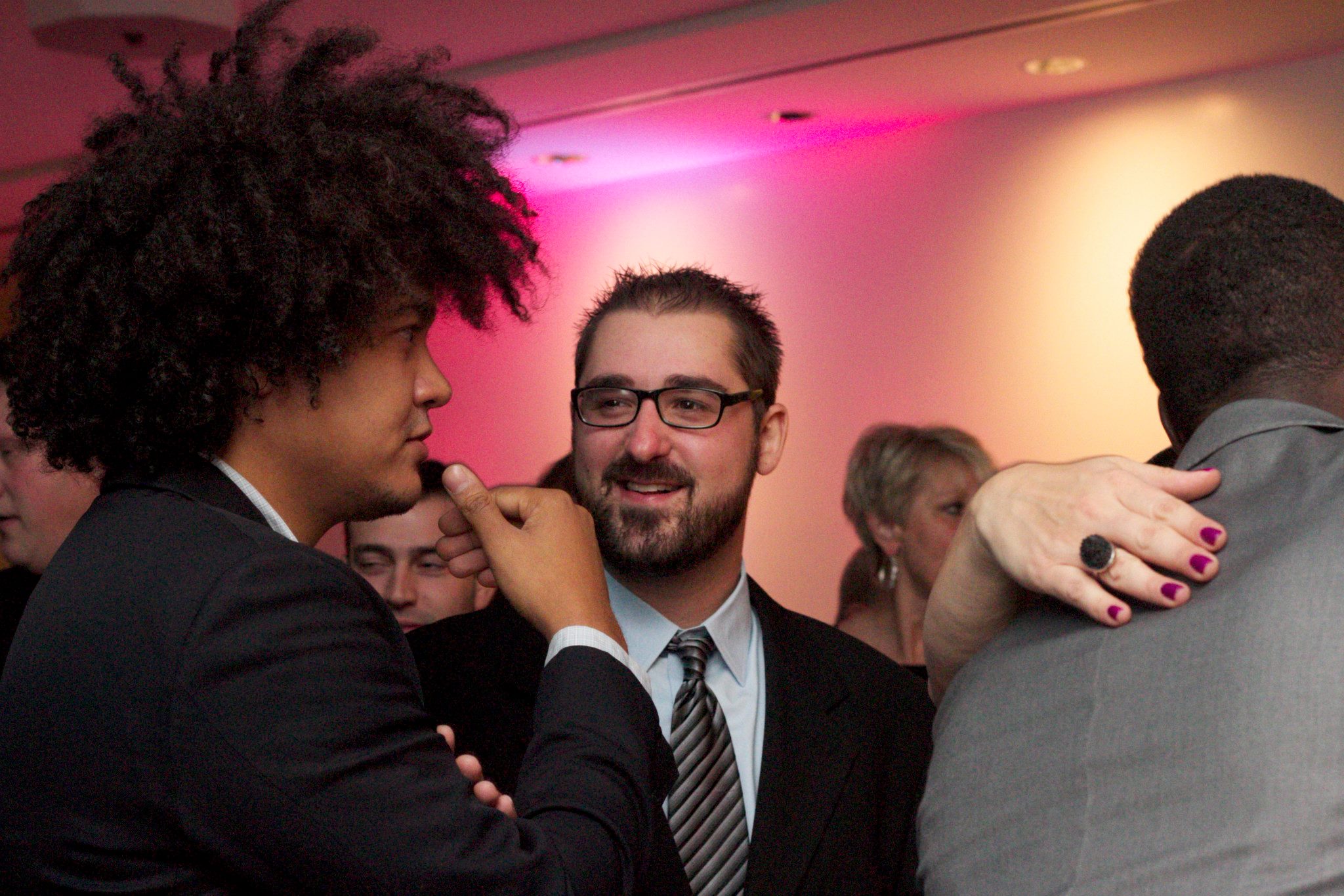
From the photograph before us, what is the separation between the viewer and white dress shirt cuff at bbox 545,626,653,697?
1371 mm

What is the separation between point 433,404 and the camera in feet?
4.93

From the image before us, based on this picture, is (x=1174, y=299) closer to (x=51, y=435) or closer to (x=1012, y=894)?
(x=1012, y=894)

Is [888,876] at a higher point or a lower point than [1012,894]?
lower

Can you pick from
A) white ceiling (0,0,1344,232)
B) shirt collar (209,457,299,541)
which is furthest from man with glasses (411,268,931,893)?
white ceiling (0,0,1344,232)

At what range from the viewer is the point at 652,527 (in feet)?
7.25

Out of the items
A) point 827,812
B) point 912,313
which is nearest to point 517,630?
point 827,812

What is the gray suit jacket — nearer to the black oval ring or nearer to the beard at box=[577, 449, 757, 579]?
the black oval ring

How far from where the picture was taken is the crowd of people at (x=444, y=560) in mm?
1082

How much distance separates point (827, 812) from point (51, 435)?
1196 millimetres

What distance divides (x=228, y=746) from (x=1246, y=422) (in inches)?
35.0

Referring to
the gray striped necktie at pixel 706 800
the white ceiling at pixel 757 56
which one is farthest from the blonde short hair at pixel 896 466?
the gray striped necktie at pixel 706 800

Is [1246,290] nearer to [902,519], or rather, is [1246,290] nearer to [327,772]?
[327,772]

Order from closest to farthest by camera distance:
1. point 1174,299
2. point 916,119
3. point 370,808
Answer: point 370,808 → point 1174,299 → point 916,119

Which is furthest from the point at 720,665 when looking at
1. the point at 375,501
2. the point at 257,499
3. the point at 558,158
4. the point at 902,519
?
the point at 558,158
